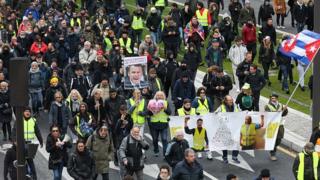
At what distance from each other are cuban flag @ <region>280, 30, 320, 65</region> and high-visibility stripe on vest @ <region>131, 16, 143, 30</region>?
12708mm

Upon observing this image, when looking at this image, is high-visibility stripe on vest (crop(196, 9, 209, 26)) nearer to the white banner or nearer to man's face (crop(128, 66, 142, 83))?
man's face (crop(128, 66, 142, 83))

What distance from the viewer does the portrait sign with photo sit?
25016mm

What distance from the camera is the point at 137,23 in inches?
1337

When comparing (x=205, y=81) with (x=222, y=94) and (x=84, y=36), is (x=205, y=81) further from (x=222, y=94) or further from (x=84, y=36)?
(x=84, y=36)

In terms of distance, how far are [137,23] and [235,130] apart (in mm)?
12202

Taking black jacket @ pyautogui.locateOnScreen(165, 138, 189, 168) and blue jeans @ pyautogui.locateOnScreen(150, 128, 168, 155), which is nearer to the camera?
black jacket @ pyautogui.locateOnScreen(165, 138, 189, 168)

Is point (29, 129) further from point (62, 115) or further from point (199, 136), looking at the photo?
point (199, 136)

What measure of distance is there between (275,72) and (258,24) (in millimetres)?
7292

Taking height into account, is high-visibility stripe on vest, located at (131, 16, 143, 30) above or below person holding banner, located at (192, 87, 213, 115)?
above

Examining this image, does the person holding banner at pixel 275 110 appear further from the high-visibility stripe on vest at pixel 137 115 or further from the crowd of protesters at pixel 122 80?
the high-visibility stripe on vest at pixel 137 115

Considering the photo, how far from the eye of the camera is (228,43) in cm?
3306

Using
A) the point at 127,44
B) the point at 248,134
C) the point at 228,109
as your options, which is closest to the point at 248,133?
the point at 248,134

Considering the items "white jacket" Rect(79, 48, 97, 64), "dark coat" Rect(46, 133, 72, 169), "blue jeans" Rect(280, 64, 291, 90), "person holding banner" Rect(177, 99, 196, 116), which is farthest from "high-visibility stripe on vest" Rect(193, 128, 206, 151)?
"blue jeans" Rect(280, 64, 291, 90)

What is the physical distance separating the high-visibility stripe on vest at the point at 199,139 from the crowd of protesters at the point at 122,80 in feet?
0.07
